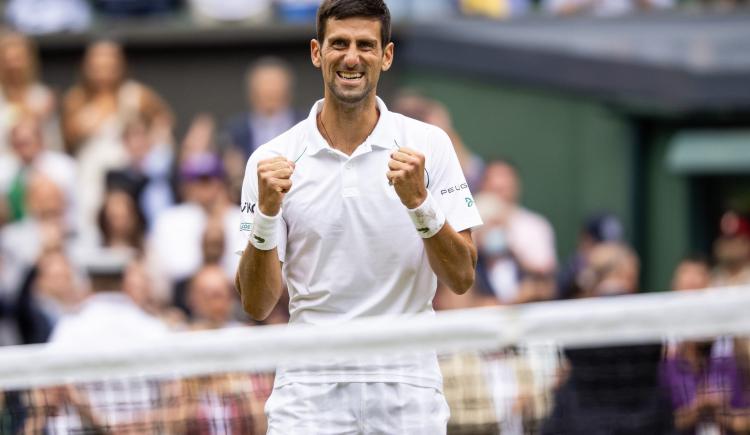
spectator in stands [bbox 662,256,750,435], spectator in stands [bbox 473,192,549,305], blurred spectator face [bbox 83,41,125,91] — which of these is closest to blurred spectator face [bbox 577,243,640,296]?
spectator in stands [bbox 473,192,549,305]

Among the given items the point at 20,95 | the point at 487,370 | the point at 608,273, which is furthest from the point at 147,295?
the point at 487,370

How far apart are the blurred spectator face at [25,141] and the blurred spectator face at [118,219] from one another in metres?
1.11

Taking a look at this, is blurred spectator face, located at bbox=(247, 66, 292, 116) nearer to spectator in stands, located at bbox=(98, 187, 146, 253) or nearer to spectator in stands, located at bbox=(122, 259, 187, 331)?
spectator in stands, located at bbox=(98, 187, 146, 253)

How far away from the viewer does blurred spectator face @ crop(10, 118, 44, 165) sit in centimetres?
1260

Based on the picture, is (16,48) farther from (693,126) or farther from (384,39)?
(384,39)

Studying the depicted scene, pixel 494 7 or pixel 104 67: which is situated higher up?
pixel 494 7

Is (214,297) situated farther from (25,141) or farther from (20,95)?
(20,95)

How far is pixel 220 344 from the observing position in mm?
5809

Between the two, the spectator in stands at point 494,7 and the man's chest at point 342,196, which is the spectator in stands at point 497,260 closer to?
the spectator in stands at point 494,7

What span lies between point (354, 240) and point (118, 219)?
634 cm

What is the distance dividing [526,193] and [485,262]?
2.63 meters

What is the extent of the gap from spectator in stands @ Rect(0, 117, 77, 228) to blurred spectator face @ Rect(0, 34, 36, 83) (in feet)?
1.68

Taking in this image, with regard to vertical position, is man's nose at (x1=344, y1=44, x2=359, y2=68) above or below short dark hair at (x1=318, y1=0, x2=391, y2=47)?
below

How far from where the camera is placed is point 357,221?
5.73m
